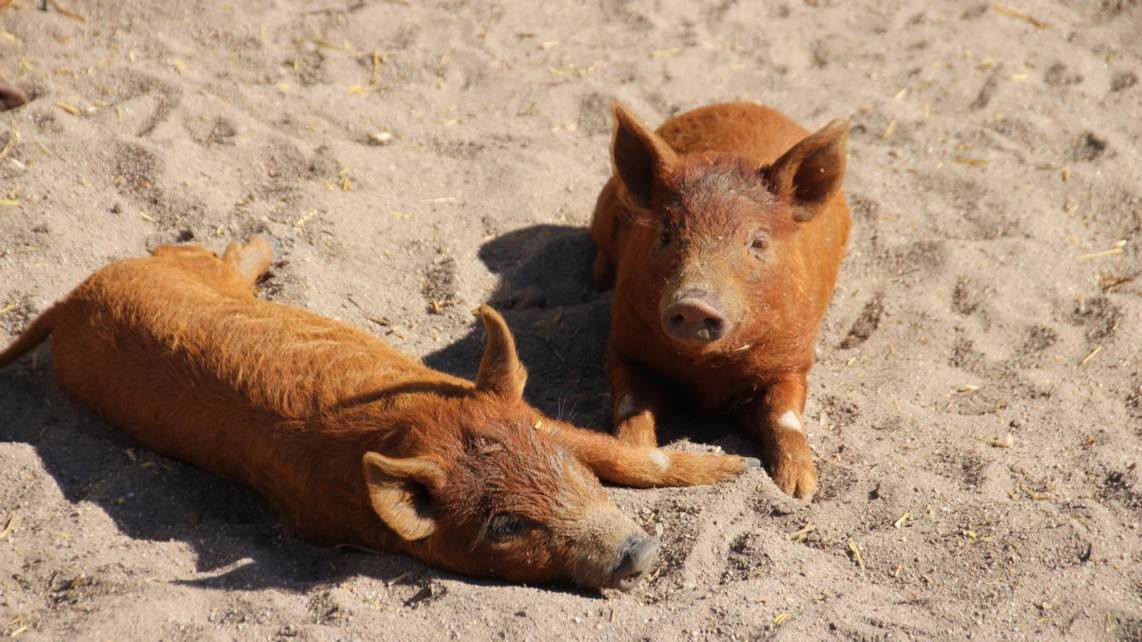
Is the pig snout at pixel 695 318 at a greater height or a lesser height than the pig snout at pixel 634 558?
greater

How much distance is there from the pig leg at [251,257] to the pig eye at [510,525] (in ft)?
7.77

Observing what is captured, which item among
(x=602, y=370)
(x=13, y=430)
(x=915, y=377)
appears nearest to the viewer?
(x=13, y=430)

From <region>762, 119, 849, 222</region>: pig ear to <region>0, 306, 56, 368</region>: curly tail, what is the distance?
324 cm

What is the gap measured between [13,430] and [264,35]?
12.0 ft

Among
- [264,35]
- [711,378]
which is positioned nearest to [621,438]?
[711,378]

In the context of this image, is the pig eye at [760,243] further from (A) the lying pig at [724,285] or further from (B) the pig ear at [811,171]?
(B) the pig ear at [811,171]

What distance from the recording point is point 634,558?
407 cm

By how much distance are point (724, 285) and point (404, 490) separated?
5.19 ft

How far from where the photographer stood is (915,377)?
5.72 metres

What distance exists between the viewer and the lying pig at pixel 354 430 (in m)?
4.17

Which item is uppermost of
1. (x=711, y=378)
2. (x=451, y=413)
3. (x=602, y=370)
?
(x=451, y=413)

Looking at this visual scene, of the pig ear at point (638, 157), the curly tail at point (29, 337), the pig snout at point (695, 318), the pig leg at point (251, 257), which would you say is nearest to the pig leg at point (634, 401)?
the pig snout at point (695, 318)

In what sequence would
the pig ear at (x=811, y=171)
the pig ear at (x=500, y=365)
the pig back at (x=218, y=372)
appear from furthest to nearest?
the pig ear at (x=811, y=171) → the pig back at (x=218, y=372) → the pig ear at (x=500, y=365)

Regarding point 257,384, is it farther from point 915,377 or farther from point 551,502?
point 915,377
